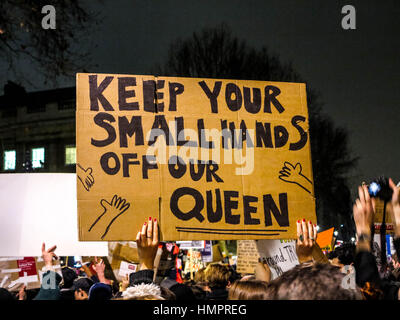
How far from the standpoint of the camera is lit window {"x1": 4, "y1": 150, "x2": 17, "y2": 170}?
Result: 143ft

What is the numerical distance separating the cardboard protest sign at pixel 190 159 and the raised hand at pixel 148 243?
9 cm

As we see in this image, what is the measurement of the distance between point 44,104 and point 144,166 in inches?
1686

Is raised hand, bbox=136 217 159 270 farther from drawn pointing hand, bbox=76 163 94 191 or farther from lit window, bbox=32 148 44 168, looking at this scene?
lit window, bbox=32 148 44 168

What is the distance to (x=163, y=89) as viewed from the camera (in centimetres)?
369

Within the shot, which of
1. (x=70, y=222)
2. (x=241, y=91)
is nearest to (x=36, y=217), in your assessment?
(x=70, y=222)

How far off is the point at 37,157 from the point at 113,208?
42.8m

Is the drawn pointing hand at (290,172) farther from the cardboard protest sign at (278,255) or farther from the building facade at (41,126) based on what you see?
the building facade at (41,126)

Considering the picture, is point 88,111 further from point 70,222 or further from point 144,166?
point 70,222

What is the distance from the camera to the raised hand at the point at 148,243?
2.78m

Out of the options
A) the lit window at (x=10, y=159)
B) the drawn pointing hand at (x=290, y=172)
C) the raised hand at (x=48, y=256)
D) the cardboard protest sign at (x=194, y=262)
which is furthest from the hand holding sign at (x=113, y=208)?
the lit window at (x=10, y=159)

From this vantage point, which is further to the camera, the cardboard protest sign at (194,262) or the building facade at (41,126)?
the building facade at (41,126)

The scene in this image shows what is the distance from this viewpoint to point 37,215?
407cm

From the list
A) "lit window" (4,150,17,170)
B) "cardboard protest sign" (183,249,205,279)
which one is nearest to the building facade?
"lit window" (4,150,17,170)

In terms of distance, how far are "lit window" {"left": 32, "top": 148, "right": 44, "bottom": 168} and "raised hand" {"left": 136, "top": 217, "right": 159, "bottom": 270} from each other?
4203 cm
